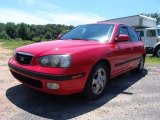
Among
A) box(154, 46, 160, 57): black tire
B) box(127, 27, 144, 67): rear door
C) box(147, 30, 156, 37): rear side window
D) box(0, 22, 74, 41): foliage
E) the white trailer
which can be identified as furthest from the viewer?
box(0, 22, 74, 41): foliage

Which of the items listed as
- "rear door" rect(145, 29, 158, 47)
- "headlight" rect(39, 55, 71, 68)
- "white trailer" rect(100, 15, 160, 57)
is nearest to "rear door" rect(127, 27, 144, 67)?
"headlight" rect(39, 55, 71, 68)

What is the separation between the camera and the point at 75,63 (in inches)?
153

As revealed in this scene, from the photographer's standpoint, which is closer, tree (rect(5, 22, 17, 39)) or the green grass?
the green grass

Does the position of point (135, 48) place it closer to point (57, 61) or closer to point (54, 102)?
point (54, 102)

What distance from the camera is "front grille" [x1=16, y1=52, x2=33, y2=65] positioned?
13.5 feet

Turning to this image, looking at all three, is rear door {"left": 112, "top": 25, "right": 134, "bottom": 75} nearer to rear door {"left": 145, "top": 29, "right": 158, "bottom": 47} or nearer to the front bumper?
the front bumper

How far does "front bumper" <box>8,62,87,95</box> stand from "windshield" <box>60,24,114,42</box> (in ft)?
4.27

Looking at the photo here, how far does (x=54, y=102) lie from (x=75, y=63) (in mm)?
938

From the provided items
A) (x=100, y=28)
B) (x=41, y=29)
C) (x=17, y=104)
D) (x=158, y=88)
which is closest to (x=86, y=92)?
(x=17, y=104)

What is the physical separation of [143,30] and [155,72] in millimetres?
8830

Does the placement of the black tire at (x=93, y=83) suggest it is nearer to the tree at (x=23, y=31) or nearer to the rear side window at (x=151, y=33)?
the rear side window at (x=151, y=33)

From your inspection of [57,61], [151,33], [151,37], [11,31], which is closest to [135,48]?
[57,61]

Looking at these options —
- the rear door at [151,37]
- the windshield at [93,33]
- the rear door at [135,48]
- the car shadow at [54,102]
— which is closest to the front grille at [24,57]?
the car shadow at [54,102]

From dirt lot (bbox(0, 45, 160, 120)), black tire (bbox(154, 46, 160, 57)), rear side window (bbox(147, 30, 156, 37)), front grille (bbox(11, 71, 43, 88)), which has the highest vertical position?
rear side window (bbox(147, 30, 156, 37))
